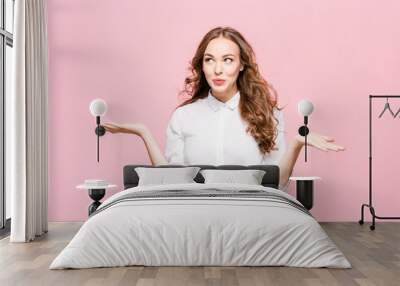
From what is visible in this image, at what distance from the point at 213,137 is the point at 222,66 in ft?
2.67

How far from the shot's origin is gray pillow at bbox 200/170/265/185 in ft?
20.6

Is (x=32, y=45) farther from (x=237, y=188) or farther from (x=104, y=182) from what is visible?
(x=237, y=188)

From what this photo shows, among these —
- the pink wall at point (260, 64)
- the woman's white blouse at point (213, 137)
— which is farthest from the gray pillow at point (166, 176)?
the pink wall at point (260, 64)

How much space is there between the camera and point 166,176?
640 cm

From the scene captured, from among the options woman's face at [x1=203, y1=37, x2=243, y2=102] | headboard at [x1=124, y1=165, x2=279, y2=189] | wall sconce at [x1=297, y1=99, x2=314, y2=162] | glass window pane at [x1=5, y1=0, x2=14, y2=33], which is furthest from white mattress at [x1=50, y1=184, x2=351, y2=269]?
glass window pane at [x1=5, y1=0, x2=14, y2=33]

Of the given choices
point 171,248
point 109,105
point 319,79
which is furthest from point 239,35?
point 171,248

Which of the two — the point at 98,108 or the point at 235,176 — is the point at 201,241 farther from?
the point at 98,108

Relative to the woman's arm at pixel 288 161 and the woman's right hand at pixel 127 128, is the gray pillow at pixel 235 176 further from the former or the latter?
the woman's right hand at pixel 127 128

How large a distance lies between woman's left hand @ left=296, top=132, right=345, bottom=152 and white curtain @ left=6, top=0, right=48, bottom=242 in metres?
2.90

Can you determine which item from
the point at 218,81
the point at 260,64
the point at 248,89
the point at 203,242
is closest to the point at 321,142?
the point at 248,89

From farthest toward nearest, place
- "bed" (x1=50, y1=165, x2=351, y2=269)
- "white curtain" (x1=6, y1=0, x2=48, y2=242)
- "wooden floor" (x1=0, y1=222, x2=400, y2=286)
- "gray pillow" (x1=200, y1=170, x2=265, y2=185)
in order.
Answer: "gray pillow" (x1=200, y1=170, x2=265, y2=185) → "white curtain" (x1=6, y1=0, x2=48, y2=242) → "bed" (x1=50, y1=165, x2=351, y2=269) → "wooden floor" (x1=0, y1=222, x2=400, y2=286)

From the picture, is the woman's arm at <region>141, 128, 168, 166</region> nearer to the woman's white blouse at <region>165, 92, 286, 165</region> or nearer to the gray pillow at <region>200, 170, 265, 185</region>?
the woman's white blouse at <region>165, 92, 286, 165</region>

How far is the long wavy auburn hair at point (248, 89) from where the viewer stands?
706cm

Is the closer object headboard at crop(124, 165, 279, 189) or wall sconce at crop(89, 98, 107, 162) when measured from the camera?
headboard at crop(124, 165, 279, 189)
